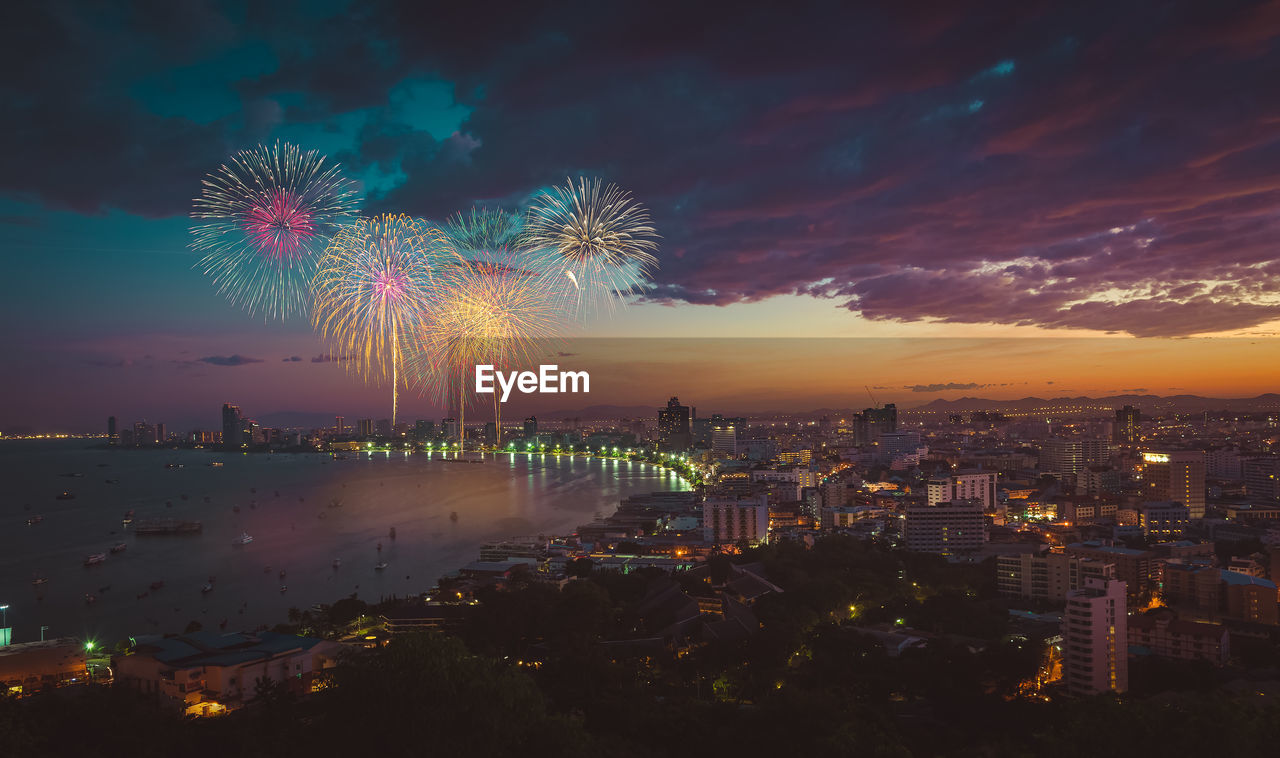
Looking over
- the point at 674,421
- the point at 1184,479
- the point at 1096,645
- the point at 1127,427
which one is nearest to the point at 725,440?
the point at 674,421

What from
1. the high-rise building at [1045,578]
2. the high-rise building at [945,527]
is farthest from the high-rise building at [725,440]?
the high-rise building at [1045,578]

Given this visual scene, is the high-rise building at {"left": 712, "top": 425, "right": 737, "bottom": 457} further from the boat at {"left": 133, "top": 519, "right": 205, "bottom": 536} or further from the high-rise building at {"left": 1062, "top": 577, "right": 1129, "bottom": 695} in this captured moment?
the high-rise building at {"left": 1062, "top": 577, "right": 1129, "bottom": 695}

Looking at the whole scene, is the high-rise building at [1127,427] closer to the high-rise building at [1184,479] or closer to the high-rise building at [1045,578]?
the high-rise building at [1184,479]

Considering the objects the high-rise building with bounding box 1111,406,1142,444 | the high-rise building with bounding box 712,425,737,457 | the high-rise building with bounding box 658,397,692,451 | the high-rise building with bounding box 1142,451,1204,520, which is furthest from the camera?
the high-rise building with bounding box 658,397,692,451

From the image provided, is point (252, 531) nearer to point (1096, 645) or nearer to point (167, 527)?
point (167, 527)

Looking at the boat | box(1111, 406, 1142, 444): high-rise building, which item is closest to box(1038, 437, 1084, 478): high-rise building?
box(1111, 406, 1142, 444): high-rise building

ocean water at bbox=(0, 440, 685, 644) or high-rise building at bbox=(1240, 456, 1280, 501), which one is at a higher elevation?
high-rise building at bbox=(1240, 456, 1280, 501)

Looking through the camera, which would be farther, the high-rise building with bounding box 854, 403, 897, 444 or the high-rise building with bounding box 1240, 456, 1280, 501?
the high-rise building with bounding box 854, 403, 897, 444
